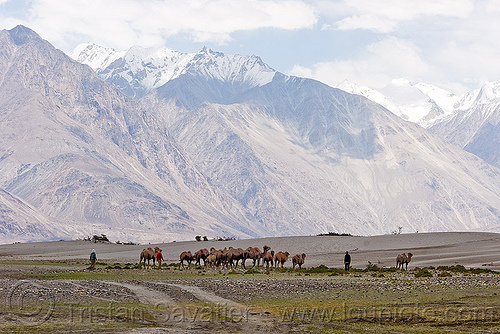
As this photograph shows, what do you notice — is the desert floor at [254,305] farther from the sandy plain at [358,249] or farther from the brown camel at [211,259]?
the sandy plain at [358,249]

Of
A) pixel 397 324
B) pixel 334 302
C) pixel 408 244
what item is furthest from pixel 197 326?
pixel 408 244

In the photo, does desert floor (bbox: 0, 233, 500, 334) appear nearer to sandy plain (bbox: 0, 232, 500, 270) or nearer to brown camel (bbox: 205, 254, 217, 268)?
brown camel (bbox: 205, 254, 217, 268)

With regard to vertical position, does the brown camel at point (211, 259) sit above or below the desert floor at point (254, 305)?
above

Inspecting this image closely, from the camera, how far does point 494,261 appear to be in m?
62.4

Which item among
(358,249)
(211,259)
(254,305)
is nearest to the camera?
(254,305)

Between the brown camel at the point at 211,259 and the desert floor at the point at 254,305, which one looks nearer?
the desert floor at the point at 254,305

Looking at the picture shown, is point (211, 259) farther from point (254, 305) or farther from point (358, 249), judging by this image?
point (358, 249)

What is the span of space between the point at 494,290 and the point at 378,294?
4778 millimetres

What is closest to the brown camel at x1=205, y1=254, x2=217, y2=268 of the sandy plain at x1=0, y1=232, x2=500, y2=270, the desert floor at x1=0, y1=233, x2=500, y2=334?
the desert floor at x1=0, y1=233, x2=500, y2=334

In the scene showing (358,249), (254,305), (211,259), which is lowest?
(254,305)

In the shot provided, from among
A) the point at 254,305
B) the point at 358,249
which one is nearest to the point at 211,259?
the point at 254,305

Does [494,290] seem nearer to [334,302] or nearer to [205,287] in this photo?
[334,302]

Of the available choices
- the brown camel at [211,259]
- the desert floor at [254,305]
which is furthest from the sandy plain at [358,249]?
the desert floor at [254,305]

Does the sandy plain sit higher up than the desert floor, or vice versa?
the sandy plain
